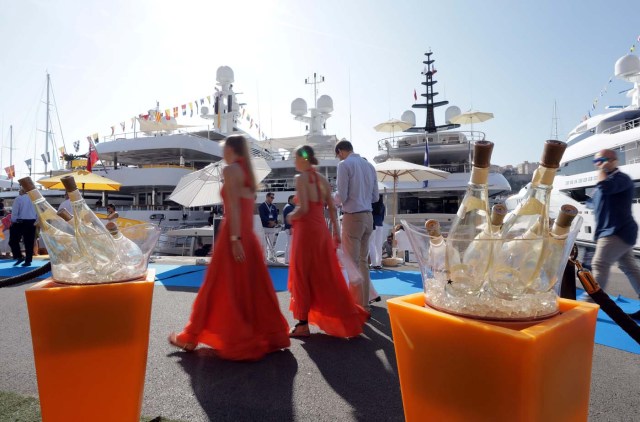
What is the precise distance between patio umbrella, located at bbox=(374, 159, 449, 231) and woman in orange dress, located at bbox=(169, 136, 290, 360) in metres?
6.21

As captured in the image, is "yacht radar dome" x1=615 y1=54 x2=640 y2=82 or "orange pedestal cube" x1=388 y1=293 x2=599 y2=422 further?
"yacht radar dome" x1=615 y1=54 x2=640 y2=82

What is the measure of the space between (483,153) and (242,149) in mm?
1977

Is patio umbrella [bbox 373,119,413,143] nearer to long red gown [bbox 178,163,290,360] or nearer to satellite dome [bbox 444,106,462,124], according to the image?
satellite dome [bbox 444,106,462,124]

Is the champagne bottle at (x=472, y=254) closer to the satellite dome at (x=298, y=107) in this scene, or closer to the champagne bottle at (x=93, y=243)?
the champagne bottle at (x=93, y=243)

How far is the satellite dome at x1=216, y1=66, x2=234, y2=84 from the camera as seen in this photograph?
77.9 feet

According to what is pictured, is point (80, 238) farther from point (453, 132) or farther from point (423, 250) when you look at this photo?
point (453, 132)

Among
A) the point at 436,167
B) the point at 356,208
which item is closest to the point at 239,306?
the point at 356,208

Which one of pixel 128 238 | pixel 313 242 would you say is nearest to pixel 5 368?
pixel 128 238

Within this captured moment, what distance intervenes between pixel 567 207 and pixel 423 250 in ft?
1.18

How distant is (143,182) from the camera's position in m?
18.5

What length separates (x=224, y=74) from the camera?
23828 millimetres

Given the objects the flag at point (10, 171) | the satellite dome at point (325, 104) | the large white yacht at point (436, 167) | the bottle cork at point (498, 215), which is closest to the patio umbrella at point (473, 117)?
the large white yacht at point (436, 167)

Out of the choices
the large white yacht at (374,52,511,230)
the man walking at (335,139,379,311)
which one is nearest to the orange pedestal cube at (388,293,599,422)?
the man walking at (335,139,379,311)

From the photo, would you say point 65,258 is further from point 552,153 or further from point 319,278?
point 319,278
